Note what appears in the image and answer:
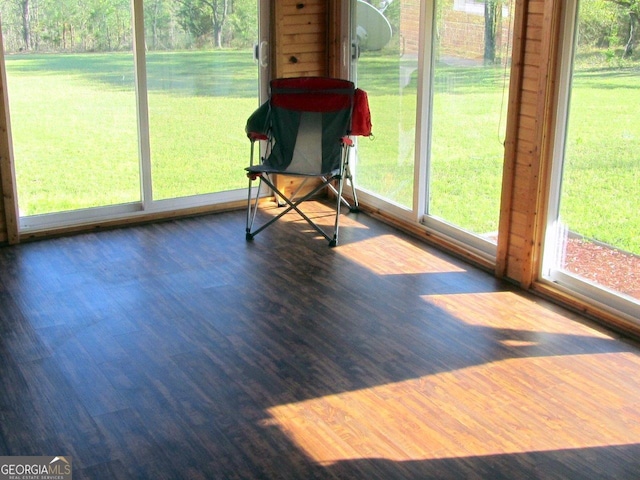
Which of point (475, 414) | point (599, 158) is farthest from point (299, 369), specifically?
point (599, 158)

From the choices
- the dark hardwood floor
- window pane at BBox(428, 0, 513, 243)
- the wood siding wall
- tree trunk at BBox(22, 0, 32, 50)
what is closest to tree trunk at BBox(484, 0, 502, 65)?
window pane at BBox(428, 0, 513, 243)

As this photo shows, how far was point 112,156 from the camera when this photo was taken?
19.3ft

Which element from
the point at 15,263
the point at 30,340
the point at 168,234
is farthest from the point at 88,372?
the point at 168,234

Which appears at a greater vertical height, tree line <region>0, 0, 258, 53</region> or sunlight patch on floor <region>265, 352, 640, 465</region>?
tree line <region>0, 0, 258, 53</region>

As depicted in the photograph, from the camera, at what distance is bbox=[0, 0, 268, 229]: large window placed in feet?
18.1

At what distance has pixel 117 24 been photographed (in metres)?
5.71

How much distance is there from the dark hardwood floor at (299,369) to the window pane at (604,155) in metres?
0.36

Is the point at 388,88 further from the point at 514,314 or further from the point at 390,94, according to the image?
the point at 514,314

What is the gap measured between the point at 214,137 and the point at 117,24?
105 cm

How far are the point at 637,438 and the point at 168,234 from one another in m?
3.47

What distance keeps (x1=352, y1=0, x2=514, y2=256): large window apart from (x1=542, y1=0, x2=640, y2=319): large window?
0.53 meters

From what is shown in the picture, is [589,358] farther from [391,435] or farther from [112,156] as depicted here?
[112,156]

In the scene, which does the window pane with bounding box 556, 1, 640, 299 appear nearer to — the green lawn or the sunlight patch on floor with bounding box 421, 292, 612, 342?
the green lawn

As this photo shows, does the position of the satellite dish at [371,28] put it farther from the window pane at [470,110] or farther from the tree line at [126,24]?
the window pane at [470,110]
